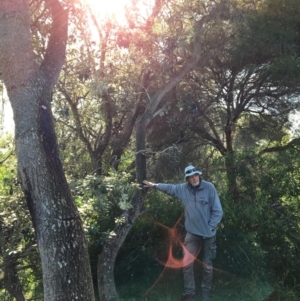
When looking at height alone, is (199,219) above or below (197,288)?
above

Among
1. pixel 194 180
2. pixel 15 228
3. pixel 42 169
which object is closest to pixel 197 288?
pixel 194 180

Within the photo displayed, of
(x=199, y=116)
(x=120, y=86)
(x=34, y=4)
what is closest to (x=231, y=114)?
(x=199, y=116)

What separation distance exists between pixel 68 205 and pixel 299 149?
6.67 meters

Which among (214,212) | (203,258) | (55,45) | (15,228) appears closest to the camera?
(55,45)

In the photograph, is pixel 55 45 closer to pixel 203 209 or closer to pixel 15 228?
pixel 15 228

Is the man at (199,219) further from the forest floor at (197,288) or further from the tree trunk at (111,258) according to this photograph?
the tree trunk at (111,258)

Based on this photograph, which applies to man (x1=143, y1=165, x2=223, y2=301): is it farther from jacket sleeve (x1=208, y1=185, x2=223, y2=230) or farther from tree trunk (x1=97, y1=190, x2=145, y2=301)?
tree trunk (x1=97, y1=190, x2=145, y2=301)

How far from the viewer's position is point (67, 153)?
11445 millimetres

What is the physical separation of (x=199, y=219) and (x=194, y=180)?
0.55 meters

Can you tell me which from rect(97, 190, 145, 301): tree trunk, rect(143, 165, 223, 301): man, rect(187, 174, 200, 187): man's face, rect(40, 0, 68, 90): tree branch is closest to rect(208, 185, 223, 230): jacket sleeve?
rect(143, 165, 223, 301): man

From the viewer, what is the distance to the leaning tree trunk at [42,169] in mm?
4309

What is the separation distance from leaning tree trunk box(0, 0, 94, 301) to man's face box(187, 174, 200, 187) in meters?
2.04

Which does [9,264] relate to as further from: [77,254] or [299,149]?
[299,149]

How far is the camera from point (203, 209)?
5984 millimetres
